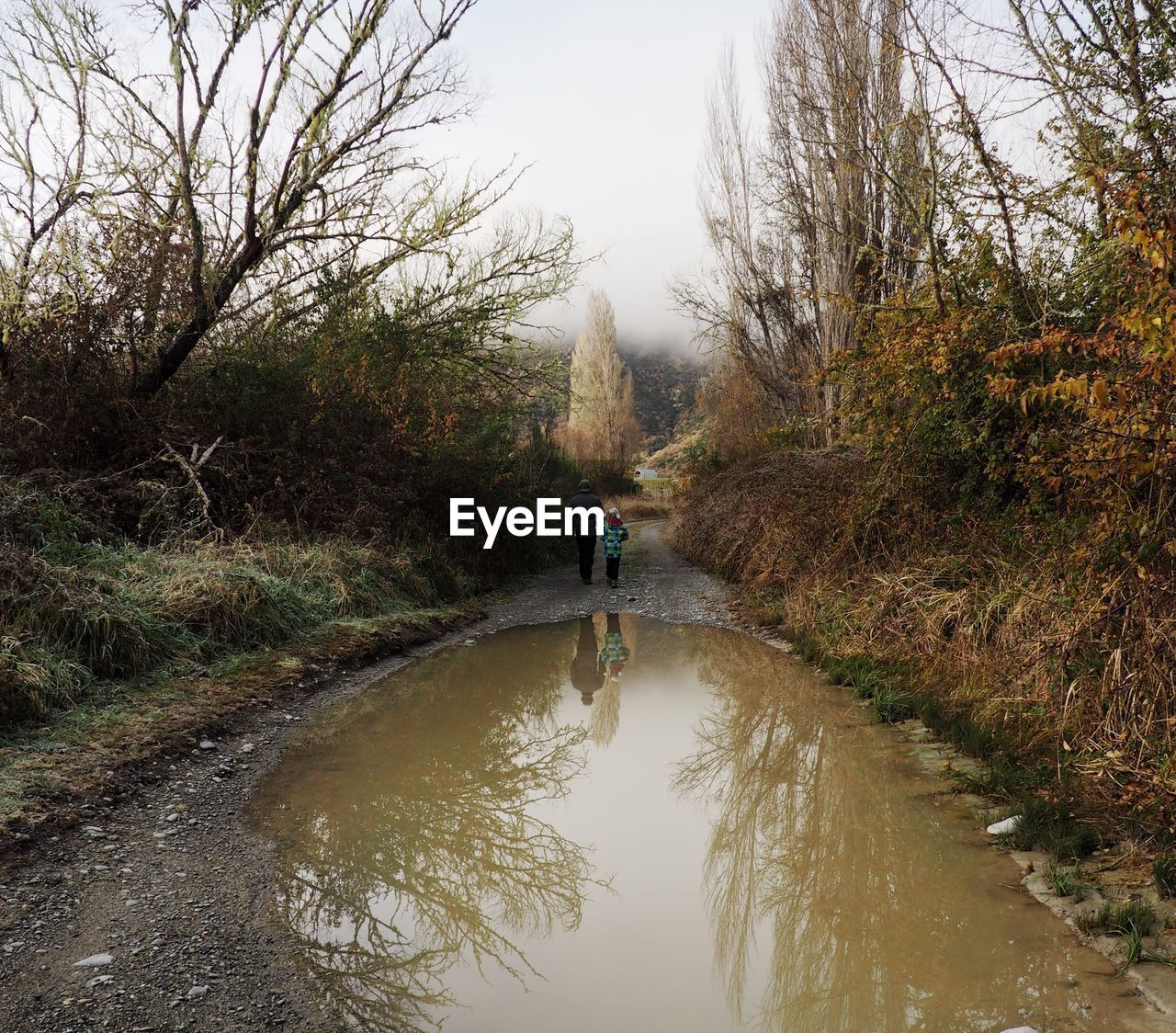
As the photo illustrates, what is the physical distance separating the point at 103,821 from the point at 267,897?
4.71ft

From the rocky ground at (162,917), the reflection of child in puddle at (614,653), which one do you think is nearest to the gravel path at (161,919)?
the rocky ground at (162,917)

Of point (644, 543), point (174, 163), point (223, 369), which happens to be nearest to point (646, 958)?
point (223, 369)

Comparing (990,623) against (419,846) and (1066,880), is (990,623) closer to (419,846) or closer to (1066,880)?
(1066,880)

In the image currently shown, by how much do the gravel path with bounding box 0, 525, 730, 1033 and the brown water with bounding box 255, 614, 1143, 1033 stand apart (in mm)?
198

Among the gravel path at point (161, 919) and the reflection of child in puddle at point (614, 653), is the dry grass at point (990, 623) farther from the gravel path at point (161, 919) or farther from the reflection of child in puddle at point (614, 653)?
the gravel path at point (161, 919)

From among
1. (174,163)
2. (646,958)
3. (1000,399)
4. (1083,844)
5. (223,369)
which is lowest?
(646,958)

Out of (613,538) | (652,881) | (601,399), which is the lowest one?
(652,881)

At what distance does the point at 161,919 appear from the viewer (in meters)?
3.57

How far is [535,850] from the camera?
177 inches

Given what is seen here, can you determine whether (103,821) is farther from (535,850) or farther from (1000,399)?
(1000,399)

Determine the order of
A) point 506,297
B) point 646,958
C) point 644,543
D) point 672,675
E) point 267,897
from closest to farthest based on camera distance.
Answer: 1. point 646,958
2. point 267,897
3. point 672,675
4. point 506,297
5. point 644,543

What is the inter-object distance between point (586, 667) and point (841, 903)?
5142 mm

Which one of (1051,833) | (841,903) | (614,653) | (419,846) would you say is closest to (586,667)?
(614,653)

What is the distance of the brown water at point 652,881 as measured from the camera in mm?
3109
